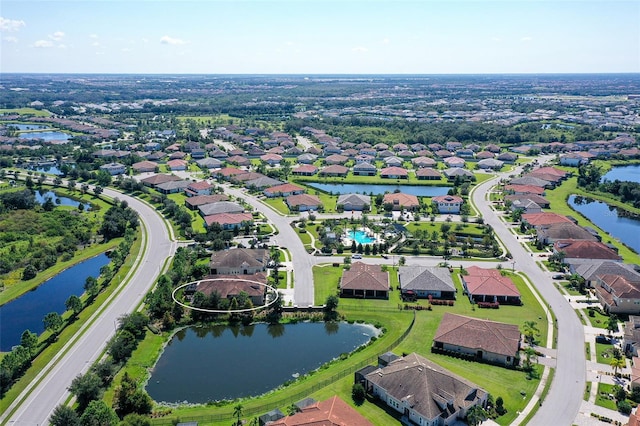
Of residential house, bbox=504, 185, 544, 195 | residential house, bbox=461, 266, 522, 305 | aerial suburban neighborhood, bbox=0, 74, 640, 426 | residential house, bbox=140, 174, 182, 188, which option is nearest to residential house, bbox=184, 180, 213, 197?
aerial suburban neighborhood, bbox=0, 74, 640, 426

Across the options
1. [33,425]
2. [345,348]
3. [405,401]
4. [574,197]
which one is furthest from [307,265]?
[574,197]

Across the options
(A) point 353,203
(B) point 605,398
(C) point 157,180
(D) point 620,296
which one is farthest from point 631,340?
(C) point 157,180

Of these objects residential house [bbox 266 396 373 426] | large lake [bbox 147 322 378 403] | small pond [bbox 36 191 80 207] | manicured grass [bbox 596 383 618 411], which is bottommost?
large lake [bbox 147 322 378 403]

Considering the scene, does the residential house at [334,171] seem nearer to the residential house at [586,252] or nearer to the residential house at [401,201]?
the residential house at [401,201]

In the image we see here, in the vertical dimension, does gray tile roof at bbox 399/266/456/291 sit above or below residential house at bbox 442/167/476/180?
below

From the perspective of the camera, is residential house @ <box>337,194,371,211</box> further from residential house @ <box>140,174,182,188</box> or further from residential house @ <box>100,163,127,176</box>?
residential house @ <box>100,163,127,176</box>

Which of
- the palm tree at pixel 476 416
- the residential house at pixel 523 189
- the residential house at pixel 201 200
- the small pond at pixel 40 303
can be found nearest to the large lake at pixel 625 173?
the residential house at pixel 523 189
